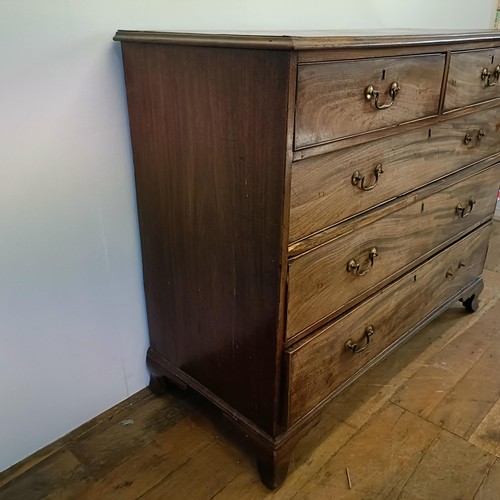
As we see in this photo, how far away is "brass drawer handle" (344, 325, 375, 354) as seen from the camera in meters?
1.25

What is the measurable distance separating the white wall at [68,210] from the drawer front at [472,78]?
0.54 metres

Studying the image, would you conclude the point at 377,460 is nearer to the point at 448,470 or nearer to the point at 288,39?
the point at 448,470

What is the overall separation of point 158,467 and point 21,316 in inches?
19.6

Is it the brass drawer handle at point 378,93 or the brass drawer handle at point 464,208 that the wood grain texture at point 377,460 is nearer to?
the brass drawer handle at point 464,208

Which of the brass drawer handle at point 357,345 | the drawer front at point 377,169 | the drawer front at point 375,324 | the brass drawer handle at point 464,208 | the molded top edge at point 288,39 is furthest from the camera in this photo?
the brass drawer handle at point 464,208

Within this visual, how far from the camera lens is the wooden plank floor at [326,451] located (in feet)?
3.97

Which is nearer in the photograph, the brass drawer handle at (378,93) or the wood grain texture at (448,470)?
the brass drawer handle at (378,93)

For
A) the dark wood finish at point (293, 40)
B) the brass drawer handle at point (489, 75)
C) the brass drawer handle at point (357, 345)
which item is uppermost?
the dark wood finish at point (293, 40)

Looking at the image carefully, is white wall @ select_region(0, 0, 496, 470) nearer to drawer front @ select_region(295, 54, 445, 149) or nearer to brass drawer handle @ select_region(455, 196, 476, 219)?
drawer front @ select_region(295, 54, 445, 149)

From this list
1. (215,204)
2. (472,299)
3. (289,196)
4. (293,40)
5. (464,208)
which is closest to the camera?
(293,40)

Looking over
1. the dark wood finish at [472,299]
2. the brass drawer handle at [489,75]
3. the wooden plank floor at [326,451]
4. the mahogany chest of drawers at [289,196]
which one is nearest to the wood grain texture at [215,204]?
the mahogany chest of drawers at [289,196]

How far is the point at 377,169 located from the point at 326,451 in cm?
73

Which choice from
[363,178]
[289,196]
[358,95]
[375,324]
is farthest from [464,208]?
[289,196]

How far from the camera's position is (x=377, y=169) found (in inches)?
43.5
